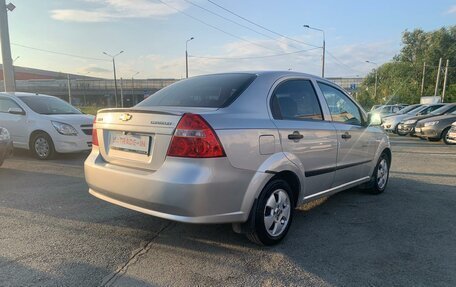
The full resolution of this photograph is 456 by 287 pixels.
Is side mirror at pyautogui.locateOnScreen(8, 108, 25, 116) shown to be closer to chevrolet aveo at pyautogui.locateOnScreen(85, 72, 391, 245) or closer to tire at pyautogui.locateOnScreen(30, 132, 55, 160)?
tire at pyautogui.locateOnScreen(30, 132, 55, 160)

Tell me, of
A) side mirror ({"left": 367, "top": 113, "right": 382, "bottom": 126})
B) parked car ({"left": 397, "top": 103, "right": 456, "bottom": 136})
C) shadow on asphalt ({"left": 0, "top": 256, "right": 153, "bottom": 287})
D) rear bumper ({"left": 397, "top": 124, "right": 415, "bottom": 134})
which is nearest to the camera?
shadow on asphalt ({"left": 0, "top": 256, "right": 153, "bottom": 287})

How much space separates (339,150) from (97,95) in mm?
99136

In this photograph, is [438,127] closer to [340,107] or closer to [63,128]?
[340,107]

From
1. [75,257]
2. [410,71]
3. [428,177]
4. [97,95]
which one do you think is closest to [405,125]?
[428,177]

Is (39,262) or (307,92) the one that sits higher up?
(307,92)

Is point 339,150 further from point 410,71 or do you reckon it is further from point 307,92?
point 410,71

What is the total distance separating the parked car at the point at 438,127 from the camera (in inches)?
549

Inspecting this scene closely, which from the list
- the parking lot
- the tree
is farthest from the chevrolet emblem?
the tree

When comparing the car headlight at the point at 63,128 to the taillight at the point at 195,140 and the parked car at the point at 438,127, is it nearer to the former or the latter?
the taillight at the point at 195,140

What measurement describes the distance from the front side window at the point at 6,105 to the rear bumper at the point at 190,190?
6791 millimetres

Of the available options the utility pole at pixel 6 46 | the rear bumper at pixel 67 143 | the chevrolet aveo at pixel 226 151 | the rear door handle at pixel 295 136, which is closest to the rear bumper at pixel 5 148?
the rear bumper at pixel 67 143

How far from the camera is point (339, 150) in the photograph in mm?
4625

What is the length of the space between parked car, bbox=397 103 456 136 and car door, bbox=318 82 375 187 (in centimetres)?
1167

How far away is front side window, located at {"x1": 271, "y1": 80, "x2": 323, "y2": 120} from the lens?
3857 millimetres
